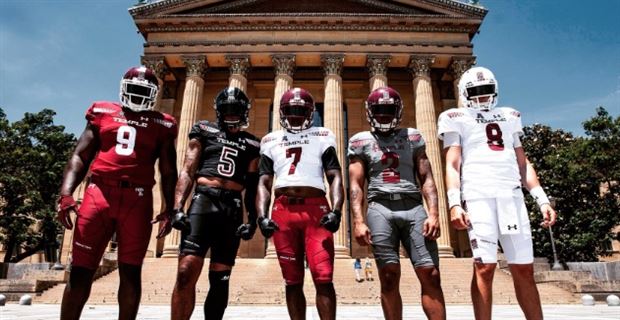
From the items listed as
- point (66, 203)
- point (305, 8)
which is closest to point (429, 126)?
point (305, 8)

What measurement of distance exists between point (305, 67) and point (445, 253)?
1723cm

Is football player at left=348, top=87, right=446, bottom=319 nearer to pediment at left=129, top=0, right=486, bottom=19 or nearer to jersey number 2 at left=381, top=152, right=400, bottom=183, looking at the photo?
jersey number 2 at left=381, top=152, right=400, bottom=183

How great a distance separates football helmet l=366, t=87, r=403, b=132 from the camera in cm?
473

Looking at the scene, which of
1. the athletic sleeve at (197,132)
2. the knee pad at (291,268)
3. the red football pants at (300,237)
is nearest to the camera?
the red football pants at (300,237)

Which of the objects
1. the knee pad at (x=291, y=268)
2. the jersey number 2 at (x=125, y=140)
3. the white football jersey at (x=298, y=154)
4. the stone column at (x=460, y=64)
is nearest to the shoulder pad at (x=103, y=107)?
the jersey number 2 at (x=125, y=140)

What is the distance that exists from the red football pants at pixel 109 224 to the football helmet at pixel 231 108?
130 centimetres

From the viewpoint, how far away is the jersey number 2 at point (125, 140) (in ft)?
14.2

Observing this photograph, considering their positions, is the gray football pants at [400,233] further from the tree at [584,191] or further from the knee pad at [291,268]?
the tree at [584,191]

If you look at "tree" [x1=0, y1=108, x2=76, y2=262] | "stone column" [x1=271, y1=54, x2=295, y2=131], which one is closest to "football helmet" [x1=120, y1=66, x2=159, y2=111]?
"stone column" [x1=271, y1=54, x2=295, y2=131]

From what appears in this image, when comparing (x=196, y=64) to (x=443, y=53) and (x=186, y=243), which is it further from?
(x=186, y=243)

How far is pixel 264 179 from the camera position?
15.7 ft

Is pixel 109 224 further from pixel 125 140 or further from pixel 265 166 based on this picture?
pixel 265 166

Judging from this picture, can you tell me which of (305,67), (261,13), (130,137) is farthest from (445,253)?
(130,137)

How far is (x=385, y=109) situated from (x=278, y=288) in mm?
13689
